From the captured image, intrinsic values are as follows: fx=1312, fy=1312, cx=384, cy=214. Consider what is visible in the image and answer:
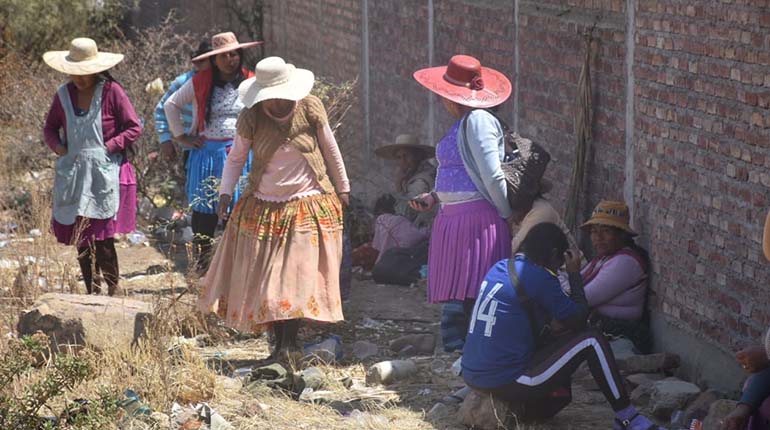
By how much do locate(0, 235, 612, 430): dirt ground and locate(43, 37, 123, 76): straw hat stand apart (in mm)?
1264

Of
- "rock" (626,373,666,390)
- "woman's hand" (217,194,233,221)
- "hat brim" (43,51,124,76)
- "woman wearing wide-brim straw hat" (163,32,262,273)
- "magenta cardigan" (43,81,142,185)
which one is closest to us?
"rock" (626,373,666,390)

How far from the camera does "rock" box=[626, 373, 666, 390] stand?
6.36m

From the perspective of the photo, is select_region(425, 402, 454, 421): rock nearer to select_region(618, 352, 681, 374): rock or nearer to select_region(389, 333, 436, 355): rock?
select_region(618, 352, 681, 374): rock

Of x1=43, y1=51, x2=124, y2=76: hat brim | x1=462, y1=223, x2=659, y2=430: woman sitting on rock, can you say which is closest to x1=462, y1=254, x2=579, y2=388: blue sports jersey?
x1=462, y1=223, x2=659, y2=430: woman sitting on rock

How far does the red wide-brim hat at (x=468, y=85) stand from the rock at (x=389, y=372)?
1.42 m

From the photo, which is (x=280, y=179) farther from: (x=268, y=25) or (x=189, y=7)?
(x=189, y=7)

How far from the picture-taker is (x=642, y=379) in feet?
21.0

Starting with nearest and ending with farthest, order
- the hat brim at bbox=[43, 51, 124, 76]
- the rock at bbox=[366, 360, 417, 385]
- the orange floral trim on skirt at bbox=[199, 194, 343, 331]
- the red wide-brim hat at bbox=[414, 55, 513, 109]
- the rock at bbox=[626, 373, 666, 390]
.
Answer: the rock at bbox=[626, 373, 666, 390], the red wide-brim hat at bbox=[414, 55, 513, 109], the rock at bbox=[366, 360, 417, 385], the orange floral trim on skirt at bbox=[199, 194, 343, 331], the hat brim at bbox=[43, 51, 124, 76]

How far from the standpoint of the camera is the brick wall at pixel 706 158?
5.71 metres

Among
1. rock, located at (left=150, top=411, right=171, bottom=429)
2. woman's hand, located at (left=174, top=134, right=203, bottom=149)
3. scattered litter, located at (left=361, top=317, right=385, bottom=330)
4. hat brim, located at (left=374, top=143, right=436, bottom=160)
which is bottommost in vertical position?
scattered litter, located at (left=361, top=317, right=385, bottom=330)

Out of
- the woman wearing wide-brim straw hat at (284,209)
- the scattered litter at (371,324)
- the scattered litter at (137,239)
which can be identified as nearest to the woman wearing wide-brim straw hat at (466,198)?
the woman wearing wide-brim straw hat at (284,209)

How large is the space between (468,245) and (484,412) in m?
1.13

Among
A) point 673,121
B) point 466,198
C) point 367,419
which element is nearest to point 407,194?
point 466,198

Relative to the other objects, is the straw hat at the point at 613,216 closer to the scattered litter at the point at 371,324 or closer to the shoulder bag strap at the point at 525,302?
the shoulder bag strap at the point at 525,302
